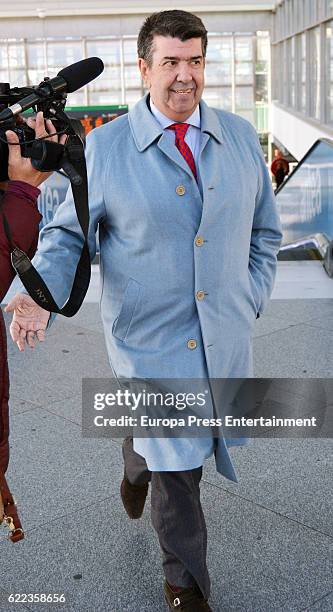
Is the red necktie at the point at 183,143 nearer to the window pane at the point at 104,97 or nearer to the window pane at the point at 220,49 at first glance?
the window pane at the point at 220,49

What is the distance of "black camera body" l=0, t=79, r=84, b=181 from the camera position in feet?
7.21

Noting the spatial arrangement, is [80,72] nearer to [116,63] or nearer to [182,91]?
[182,91]

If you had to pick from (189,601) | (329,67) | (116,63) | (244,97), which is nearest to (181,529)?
(189,601)

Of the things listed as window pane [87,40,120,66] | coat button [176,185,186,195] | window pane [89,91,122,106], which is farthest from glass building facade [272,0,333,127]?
coat button [176,185,186,195]

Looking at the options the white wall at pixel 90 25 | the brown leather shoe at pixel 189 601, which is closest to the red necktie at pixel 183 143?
the brown leather shoe at pixel 189 601

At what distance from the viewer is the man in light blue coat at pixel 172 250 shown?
9.57ft

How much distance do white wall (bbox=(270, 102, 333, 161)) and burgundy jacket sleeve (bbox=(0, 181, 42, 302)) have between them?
19.0 meters

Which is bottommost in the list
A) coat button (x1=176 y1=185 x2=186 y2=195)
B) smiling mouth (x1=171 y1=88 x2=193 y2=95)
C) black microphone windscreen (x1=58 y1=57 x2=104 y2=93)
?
coat button (x1=176 y1=185 x2=186 y2=195)

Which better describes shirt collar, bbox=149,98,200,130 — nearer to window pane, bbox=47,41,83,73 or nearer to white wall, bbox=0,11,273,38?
white wall, bbox=0,11,273,38

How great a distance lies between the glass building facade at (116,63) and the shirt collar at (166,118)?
31.4 metres

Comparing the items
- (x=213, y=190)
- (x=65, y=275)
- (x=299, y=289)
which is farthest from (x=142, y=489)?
(x=299, y=289)

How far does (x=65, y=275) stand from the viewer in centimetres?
295

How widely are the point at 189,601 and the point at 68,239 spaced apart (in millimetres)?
1249

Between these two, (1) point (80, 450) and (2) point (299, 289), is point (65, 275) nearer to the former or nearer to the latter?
(1) point (80, 450)
